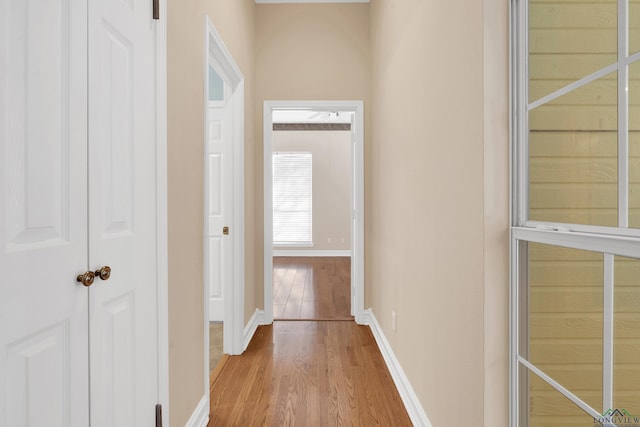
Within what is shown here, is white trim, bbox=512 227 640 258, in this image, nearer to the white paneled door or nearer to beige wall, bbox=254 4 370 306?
the white paneled door

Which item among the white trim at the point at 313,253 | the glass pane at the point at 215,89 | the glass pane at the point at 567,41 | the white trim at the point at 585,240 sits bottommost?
the white trim at the point at 313,253

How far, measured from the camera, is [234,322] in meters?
2.72

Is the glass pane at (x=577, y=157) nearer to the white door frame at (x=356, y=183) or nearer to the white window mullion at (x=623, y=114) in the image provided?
the white window mullion at (x=623, y=114)

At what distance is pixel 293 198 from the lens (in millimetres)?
7660

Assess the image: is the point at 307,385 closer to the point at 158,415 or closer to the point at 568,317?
the point at 158,415

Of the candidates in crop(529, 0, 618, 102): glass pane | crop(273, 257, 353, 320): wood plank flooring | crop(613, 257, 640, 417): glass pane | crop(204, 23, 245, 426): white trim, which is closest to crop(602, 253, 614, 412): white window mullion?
crop(613, 257, 640, 417): glass pane

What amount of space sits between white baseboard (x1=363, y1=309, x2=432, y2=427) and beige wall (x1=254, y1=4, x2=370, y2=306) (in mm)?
1164

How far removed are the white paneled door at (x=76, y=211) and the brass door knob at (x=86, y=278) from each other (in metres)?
0.02

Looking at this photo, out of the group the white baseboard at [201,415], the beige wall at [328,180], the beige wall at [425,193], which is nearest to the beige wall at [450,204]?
the beige wall at [425,193]

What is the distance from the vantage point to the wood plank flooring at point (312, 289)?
3.79m

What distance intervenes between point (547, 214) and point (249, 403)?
184 centimetres

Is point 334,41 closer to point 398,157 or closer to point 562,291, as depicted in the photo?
point 398,157

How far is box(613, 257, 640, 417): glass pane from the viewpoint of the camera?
0.75 m

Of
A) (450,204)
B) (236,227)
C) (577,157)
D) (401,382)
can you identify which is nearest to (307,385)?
(401,382)
